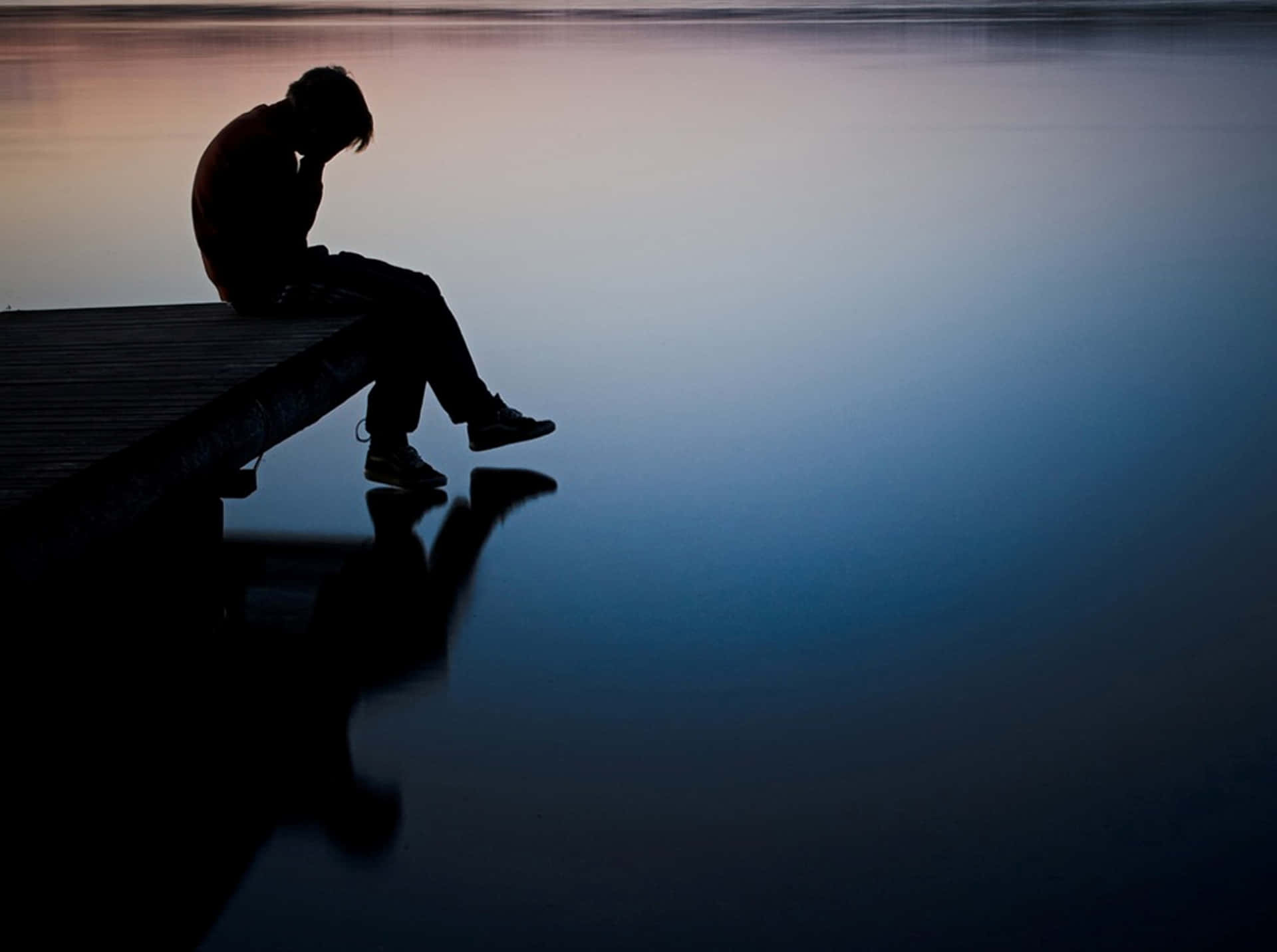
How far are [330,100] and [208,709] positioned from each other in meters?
1.53

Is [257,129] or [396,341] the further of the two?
[396,341]

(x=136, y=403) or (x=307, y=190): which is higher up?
(x=307, y=190)

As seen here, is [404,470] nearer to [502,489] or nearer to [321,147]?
[502,489]

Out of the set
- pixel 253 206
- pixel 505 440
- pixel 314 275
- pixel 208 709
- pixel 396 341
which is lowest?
pixel 208 709

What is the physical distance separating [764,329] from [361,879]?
350 centimetres

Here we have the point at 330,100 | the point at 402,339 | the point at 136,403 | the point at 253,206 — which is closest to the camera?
the point at 136,403

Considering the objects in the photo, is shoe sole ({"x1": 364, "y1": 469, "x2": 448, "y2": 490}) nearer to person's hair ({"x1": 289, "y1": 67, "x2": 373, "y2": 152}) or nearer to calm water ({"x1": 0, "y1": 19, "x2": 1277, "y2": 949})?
calm water ({"x1": 0, "y1": 19, "x2": 1277, "y2": 949})

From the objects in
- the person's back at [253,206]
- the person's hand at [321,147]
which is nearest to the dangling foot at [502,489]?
the person's back at [253,206]

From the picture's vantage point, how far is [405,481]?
3.87m

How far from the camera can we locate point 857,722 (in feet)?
8.45

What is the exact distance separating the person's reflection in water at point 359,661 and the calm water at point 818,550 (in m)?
0.04

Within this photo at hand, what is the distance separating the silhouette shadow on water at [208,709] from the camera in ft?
7.27

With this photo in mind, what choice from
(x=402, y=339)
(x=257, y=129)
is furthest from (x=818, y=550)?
(x=257, y=129)

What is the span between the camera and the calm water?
2.13 meters
